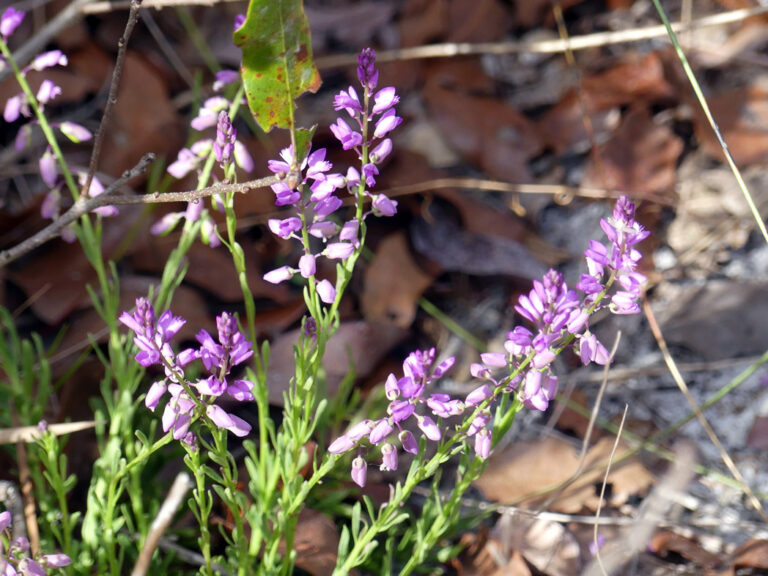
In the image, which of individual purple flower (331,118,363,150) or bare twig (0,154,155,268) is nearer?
individual purple flower (331,118,363,150)

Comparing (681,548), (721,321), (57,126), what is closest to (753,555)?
(681,548)

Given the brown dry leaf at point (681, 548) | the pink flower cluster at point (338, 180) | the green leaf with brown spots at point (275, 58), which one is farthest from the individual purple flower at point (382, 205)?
the brown dry leaf at point (681, 548)

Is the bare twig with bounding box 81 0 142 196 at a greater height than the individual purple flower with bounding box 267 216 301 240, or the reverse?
the bare twig with bounding box 81 0 142 196

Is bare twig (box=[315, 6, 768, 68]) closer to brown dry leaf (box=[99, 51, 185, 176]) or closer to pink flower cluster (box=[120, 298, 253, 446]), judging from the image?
brown dry leaf (box=[99, 51, 185, 176])

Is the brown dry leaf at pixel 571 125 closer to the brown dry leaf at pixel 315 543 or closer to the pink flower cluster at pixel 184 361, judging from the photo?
the brown dry leaf at pixel 315 543

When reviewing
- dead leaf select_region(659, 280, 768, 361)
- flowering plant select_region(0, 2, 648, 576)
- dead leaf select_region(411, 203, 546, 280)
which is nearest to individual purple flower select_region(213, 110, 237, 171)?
flowering plant select_region(0, 2, 648, 576)

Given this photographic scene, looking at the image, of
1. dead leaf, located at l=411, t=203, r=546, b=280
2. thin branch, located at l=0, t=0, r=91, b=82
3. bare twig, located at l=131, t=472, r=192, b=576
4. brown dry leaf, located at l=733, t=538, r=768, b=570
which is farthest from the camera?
dead leaf, located at l=411, t=203, r=546, b=280

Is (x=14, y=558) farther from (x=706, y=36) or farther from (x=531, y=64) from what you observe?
(x=706, y=36)

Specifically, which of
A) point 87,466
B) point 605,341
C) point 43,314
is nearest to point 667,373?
point 605,341
